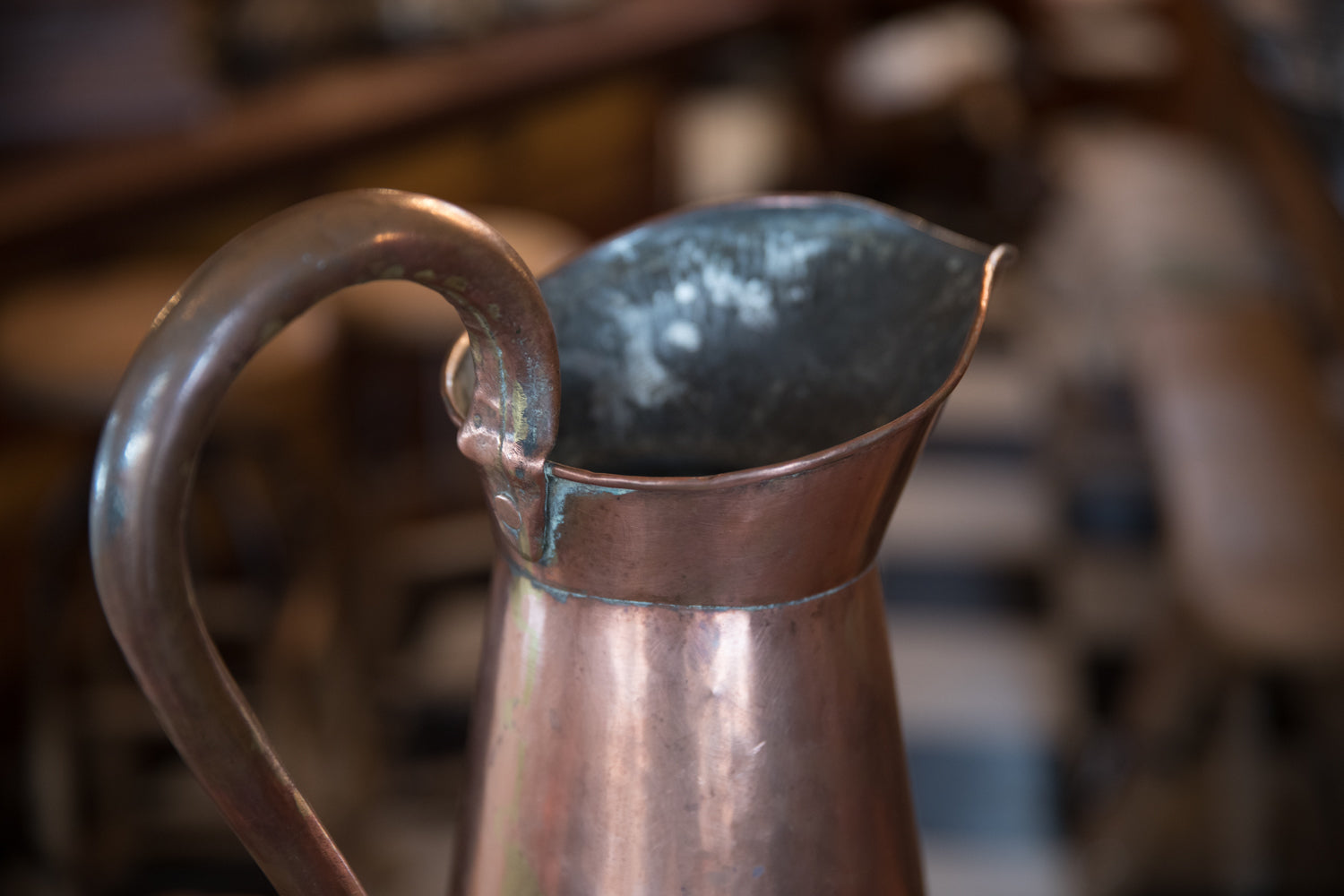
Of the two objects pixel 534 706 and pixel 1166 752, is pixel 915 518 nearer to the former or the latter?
pixel 1166 752

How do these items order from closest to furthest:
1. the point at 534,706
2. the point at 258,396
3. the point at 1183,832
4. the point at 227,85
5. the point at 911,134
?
the point at 534,706 < the point at 258,396 < the point at 1183,832 < the point at 227,85 < the point at 911,134

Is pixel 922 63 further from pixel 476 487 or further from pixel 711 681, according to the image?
pixel 711 681

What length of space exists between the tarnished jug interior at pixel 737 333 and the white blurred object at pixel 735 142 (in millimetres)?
3812

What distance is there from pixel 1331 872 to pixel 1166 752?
0.91 feet

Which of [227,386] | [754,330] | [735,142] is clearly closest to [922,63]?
[735,142]

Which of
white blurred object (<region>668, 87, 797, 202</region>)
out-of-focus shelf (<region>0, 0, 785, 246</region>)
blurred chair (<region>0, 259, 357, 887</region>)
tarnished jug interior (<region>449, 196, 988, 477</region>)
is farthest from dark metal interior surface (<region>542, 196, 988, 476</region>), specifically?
white blurred object (<region>668, 87, 797, 202</region>)

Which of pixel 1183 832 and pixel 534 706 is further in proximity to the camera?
pixel 1183 832

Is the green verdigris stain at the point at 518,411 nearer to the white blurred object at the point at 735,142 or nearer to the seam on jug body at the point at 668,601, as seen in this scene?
the seam on jug body at the point at 668,601

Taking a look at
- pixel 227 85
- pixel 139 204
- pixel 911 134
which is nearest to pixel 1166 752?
pixel 139 204

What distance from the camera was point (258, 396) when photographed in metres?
1.59

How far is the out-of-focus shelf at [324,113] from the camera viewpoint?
5.76 feet

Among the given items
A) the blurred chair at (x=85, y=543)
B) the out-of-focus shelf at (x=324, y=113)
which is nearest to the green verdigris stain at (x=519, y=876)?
the blurred chair at (x=85, y=543)

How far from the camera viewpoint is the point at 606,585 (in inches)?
15.5

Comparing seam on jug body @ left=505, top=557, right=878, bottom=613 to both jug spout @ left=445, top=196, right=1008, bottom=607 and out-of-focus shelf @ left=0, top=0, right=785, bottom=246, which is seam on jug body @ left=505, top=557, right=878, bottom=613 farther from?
out-of-focus shelf @ left=0, top=0, right=785, bottom=246
